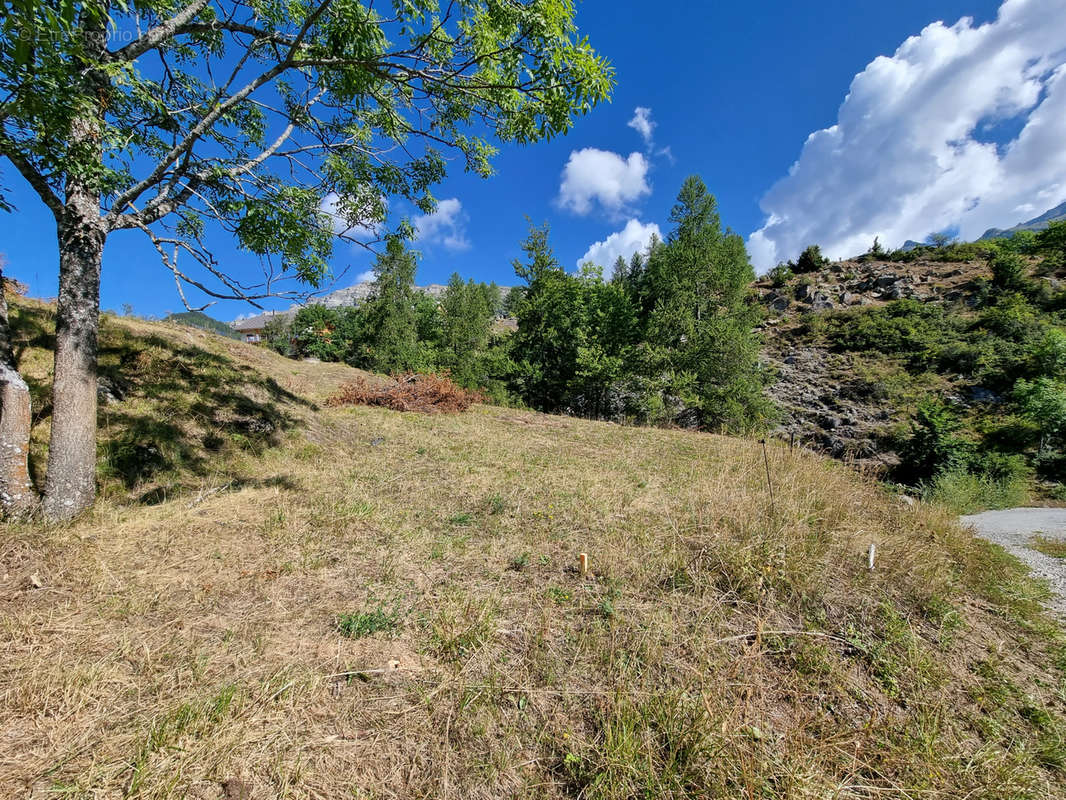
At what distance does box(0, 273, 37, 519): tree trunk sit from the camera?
3361 millimetres

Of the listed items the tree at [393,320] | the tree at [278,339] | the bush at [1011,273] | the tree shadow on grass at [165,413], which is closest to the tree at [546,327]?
the tree at [393,320]

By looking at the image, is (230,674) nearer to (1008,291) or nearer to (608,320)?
(608,320)

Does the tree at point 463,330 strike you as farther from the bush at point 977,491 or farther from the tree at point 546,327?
the bush at point 977,491

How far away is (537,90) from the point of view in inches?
118

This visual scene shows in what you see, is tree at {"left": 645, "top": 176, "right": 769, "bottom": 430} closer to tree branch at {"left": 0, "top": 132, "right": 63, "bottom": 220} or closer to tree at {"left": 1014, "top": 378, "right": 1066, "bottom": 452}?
tree at {"left": 1014, "top": 378, "right": 1066, "bottom": 452}

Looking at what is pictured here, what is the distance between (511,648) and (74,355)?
4782 mm

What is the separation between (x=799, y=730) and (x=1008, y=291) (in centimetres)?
3742

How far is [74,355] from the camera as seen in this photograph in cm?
354

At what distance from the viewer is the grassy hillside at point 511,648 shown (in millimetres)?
1727

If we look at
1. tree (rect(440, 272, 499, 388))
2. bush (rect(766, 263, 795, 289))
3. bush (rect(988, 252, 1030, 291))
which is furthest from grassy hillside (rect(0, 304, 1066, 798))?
bush (rect(766, 263, 795, 289))

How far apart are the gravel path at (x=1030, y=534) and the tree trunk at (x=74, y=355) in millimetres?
8882

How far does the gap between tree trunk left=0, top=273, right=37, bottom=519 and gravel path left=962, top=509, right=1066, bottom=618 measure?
909 centimetres

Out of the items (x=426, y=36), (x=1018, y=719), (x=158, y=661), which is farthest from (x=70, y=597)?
(x=1018, y=719)

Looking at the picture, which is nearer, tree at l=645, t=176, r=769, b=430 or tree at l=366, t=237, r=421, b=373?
tree at l=645, t=176, r=769, b=430
